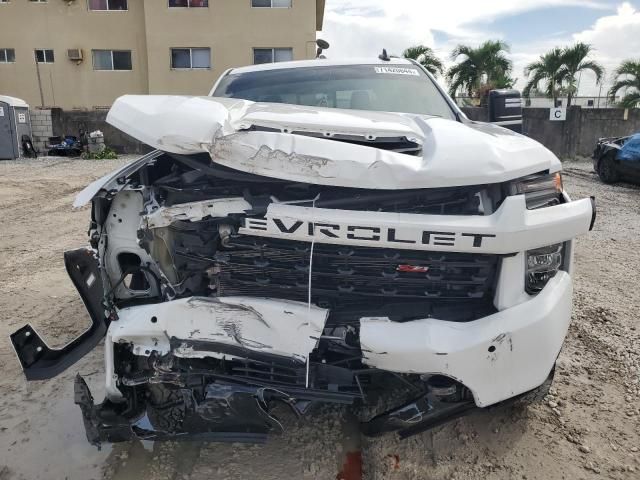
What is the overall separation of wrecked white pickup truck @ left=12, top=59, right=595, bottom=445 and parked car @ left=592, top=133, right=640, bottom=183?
10107mm

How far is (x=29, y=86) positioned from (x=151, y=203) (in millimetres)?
24633

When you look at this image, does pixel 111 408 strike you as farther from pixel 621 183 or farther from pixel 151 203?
pixel 621 183

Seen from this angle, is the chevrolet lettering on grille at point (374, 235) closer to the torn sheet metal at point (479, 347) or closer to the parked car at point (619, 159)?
the torn sheet metal at point (479, 347)

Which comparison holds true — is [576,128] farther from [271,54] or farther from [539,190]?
[539,190]

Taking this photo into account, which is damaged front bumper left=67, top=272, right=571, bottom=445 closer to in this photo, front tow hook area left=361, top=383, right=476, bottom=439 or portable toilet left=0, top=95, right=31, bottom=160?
front tow hook area left=361, top=383, right=476, bottom=439

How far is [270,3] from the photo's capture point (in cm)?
2089

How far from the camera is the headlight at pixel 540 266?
2193 millimetres

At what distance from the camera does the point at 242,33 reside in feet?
69.0

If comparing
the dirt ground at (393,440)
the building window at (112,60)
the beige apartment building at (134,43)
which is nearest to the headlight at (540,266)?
the dirt ground at (393,440)

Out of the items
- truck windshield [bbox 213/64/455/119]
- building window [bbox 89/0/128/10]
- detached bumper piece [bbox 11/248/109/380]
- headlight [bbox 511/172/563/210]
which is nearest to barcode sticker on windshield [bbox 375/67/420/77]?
truck windshield [bbox 213/64/455/119]

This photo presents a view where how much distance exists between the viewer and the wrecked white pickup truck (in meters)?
Result: 2.02

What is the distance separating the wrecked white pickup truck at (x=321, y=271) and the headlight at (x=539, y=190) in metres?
0.01

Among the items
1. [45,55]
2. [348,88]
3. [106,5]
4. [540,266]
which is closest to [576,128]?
[348,88]

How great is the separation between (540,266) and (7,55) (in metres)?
26.4
